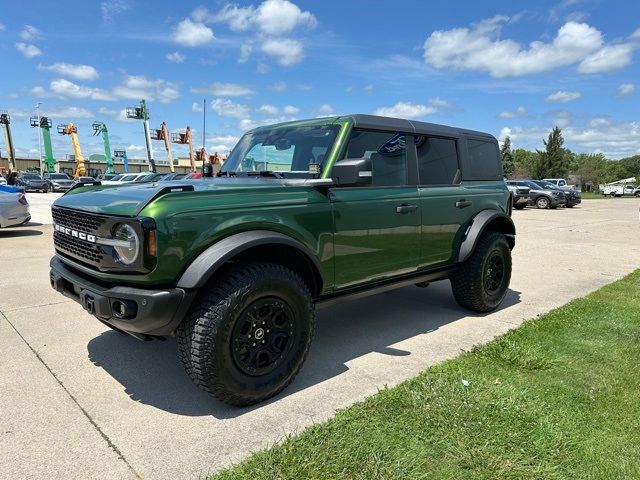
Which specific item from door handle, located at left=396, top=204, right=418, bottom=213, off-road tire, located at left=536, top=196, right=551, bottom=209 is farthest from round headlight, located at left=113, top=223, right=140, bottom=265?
off-road tire, located at left=536, top=196, right=551, bottom=209

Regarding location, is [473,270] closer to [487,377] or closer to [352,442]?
[487,377]

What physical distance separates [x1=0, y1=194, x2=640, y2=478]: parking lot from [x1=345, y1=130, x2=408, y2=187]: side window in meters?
1.47

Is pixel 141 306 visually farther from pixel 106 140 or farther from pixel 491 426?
pixel 106 140

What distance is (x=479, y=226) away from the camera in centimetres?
476

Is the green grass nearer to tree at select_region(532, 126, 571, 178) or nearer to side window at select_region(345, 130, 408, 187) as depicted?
side window at select_region(345, 130, 408, 187)

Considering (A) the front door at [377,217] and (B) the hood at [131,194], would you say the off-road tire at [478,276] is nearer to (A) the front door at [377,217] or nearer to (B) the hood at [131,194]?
(A) the front door at [377,217]

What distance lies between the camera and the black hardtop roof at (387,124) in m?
3.80

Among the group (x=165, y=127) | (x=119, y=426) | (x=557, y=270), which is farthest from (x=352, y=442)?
(x=165, y=127)

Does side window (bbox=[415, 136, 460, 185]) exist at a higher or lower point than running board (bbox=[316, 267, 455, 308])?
higher

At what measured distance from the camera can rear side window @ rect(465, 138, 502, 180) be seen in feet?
16.5

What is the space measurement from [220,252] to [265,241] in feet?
1.02

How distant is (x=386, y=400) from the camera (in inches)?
118

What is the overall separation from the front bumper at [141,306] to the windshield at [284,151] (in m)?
1.44

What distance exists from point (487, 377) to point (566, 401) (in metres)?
0.52
